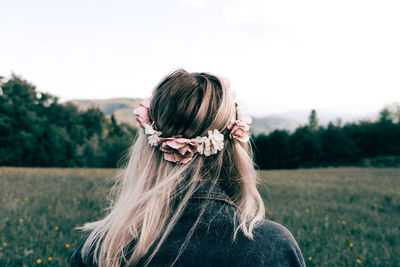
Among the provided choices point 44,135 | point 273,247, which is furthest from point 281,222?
point 44,135

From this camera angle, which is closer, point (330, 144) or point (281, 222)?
point (281, 222)

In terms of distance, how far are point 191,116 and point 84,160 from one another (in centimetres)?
Result: 4834

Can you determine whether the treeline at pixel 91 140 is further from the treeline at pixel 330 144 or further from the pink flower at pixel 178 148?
the pink flower at pixel 178 148

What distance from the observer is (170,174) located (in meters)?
1.53

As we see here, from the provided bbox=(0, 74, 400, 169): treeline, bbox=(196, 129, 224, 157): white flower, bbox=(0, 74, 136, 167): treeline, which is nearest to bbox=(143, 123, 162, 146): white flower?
bbox=(196, 129, 224, 157): white flower

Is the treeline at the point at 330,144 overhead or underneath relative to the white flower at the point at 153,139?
underneath

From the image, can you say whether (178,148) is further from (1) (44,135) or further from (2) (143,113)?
(1) (44,135)

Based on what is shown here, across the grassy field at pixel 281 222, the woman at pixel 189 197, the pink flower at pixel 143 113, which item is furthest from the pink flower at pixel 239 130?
the grassy field at pixel 281 222

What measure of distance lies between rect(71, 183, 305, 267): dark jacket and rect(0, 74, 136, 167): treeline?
40.3 m

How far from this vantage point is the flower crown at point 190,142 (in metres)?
1.46

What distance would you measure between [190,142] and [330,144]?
167 feet

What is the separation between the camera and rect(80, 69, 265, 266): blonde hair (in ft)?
4.67

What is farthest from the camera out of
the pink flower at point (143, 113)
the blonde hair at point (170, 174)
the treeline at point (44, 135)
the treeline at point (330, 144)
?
the treeline at point (330, 144)

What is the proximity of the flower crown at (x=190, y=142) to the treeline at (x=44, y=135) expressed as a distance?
40067mm
